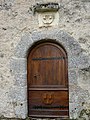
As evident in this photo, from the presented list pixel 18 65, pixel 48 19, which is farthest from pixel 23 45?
pixel 48 19

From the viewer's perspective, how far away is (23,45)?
16.2 ft

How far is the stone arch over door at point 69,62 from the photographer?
4.73 metres

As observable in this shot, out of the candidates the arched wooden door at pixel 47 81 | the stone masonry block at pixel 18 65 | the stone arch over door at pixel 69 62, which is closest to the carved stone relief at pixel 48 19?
the stone arch over door at pixel 69 62

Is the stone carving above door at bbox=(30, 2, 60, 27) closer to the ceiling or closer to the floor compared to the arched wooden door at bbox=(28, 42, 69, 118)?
closer to the ceiling

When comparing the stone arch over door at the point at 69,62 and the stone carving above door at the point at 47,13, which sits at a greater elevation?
the stone carving above door at the point at 47,13

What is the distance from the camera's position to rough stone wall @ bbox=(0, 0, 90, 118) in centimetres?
472

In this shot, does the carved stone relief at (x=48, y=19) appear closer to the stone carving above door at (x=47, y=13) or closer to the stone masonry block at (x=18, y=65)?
the stone carving above door at (x=47, y=13)

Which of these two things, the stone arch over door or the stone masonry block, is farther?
the stone masonry block

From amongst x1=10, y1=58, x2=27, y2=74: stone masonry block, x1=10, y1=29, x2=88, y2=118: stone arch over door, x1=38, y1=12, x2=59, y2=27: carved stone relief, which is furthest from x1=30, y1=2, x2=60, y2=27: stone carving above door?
x1=10, y1=58, x2=27, y2=74: stone masonry block

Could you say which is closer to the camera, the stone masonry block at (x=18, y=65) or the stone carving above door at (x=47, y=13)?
the stone carving above door at (x=47, y=13)

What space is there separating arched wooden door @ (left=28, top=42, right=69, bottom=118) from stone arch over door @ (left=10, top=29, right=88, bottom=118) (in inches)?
6.0

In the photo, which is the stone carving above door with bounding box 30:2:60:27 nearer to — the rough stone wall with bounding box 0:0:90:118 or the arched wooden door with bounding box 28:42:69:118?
the rough stone wall with bounding box 0:0:90:118

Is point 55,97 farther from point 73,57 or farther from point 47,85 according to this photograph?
point 73,57

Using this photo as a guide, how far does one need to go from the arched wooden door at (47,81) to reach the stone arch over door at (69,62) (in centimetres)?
15
